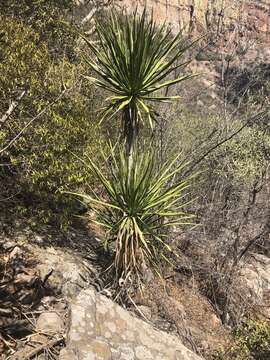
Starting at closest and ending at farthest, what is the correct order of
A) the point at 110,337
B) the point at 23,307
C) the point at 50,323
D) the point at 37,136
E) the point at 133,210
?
the point at 110,337
the point at 50,323
the point at 23,307
the point at 133,210
the point at 37,136

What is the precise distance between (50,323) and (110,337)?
50.7 inches

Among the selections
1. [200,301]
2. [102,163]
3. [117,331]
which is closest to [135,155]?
[102,163]

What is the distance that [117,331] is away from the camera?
190 inches

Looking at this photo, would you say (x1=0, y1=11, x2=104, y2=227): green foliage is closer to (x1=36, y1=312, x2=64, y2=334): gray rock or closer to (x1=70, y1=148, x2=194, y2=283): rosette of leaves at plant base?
(x1=70, y1=148, x2=194, y2=283): rosette of leaves at plant base

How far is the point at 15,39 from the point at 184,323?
6.34m

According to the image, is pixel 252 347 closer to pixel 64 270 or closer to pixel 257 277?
pixel 257 277

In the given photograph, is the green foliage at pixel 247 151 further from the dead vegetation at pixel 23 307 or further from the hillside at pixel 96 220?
the dead vegetation at pixel 23 307

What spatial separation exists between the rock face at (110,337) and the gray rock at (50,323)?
761 mm

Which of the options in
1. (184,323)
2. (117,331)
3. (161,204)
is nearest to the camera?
(117,331)

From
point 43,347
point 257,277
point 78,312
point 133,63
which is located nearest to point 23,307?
point 43,347

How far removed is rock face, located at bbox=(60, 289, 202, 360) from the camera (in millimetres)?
4371

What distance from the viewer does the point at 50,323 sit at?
5582 mm

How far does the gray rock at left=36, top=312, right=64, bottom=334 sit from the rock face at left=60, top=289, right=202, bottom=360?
0.76 m

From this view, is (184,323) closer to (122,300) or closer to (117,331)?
(122,300)
